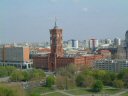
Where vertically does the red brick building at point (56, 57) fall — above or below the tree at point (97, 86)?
above

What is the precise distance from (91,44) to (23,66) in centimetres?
5686

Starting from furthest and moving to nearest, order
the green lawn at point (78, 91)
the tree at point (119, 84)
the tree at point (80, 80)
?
the tree at point (80, 80)
the tree at point (119, 84)
the green lawn at point (78, 91)

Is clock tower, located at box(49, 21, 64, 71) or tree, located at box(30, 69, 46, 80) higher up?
clock tower, located at box(49, 21, 64, 71)

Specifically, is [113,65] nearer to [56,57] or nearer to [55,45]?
[56,57]

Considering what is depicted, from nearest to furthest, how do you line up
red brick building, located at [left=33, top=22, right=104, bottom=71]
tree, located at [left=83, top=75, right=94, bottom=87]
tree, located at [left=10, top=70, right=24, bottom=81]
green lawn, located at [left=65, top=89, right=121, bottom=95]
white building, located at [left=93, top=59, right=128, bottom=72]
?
green lawn, located at [left=65, top=89, right=121, bottom=95], tree, located at [left=83, top=75, right=94, bottom=87], tree, located at [left=10, top=70, right=24, bottom=81], white building, located at [left=93, top=59, right=128, bottom=72], red brick building, located at [left=33, top=22, right=104, bottom=71]

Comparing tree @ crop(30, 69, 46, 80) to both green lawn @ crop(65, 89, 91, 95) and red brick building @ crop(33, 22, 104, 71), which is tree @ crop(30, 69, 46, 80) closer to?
green lawn @ crop(65, 89, 91, 95)

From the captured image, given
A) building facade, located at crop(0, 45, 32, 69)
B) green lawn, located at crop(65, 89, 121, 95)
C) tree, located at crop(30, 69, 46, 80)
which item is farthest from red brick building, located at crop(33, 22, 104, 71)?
green lawn, located at crop(65, 89, 121, 95)

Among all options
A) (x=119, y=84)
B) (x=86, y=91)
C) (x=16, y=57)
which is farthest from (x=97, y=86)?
(x=16, y=57)

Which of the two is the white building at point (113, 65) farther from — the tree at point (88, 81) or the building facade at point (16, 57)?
the tree at point (88, 81)

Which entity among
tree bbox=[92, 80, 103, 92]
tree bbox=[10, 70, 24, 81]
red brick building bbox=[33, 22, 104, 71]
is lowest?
tree bbox=[92, 80, 103, 92]

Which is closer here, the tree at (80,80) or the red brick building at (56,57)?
the tree at (80,80)

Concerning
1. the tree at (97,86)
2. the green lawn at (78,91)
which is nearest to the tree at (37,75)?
the green lawn at (78,91)

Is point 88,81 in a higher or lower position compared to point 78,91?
higher

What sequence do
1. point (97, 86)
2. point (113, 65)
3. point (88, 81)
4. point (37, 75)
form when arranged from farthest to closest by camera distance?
point (113, 65) → point (37, 75) → point (88, 81) → point (97, 86)
